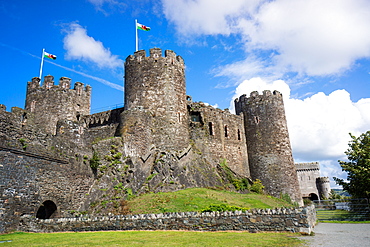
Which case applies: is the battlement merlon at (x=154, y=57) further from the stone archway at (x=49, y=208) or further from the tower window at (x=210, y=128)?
the stone archway at (x=49, y=208)

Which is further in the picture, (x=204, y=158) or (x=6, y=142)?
(x=204, y=158)

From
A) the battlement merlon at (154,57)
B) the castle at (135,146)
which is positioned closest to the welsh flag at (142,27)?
the battlement merlon at (154,57)

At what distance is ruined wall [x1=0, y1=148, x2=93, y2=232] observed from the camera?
17.1 metres

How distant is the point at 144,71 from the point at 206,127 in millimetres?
9237

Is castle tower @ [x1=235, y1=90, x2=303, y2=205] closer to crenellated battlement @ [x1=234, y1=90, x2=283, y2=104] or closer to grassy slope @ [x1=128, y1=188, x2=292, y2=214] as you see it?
crenellated battlement @ [x1=234, y1=90, x2=283, y2=104]

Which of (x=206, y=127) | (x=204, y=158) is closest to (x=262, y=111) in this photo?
(x=206, y=127)

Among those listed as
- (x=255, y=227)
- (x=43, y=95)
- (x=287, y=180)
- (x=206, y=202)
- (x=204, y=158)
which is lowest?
(x=255, y=227)

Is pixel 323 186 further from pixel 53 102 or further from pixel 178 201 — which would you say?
pixel 53 102

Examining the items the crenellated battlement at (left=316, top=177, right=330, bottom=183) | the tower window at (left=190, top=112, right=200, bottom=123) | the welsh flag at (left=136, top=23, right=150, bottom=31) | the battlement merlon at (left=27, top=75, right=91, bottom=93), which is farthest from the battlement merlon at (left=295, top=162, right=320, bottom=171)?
the battlement merlon at (left=27, top=75, right=91, bottom=93)

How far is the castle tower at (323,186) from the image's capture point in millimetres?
55781

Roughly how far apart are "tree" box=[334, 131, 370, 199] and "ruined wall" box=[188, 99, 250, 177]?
12.0 metres

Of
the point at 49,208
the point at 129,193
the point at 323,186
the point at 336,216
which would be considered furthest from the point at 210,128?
the point at 323,186

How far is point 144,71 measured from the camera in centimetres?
3156

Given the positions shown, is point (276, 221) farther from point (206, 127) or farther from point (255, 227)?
point (206, 127)
